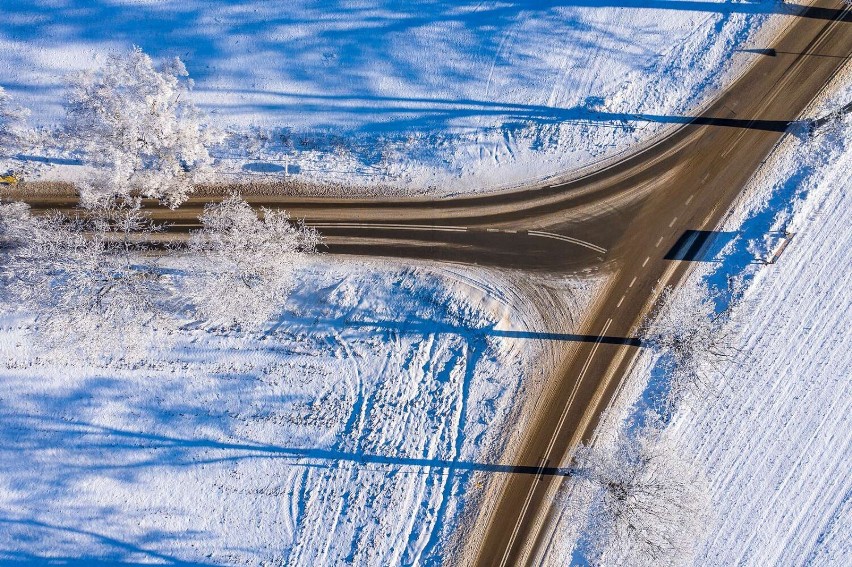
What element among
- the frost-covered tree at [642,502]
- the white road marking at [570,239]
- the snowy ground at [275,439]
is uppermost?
the white road marking at [570,239]

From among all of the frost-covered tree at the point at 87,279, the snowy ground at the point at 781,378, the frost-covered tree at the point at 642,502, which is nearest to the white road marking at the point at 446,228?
the snowy ground at the point at 781,378

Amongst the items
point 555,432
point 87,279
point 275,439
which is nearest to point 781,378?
point 555,432

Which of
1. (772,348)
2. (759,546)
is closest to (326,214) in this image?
(772,348)

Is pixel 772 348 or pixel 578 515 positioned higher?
pixel 772 348

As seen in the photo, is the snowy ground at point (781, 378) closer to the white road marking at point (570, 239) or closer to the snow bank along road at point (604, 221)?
the snow bank along road at point (604, 221)

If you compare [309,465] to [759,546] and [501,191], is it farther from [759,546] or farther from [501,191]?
[759,546]

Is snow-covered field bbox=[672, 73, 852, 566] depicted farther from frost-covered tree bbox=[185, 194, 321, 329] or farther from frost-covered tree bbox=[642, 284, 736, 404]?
frost-covered tree bbox=[185, 194, 321, 329]
